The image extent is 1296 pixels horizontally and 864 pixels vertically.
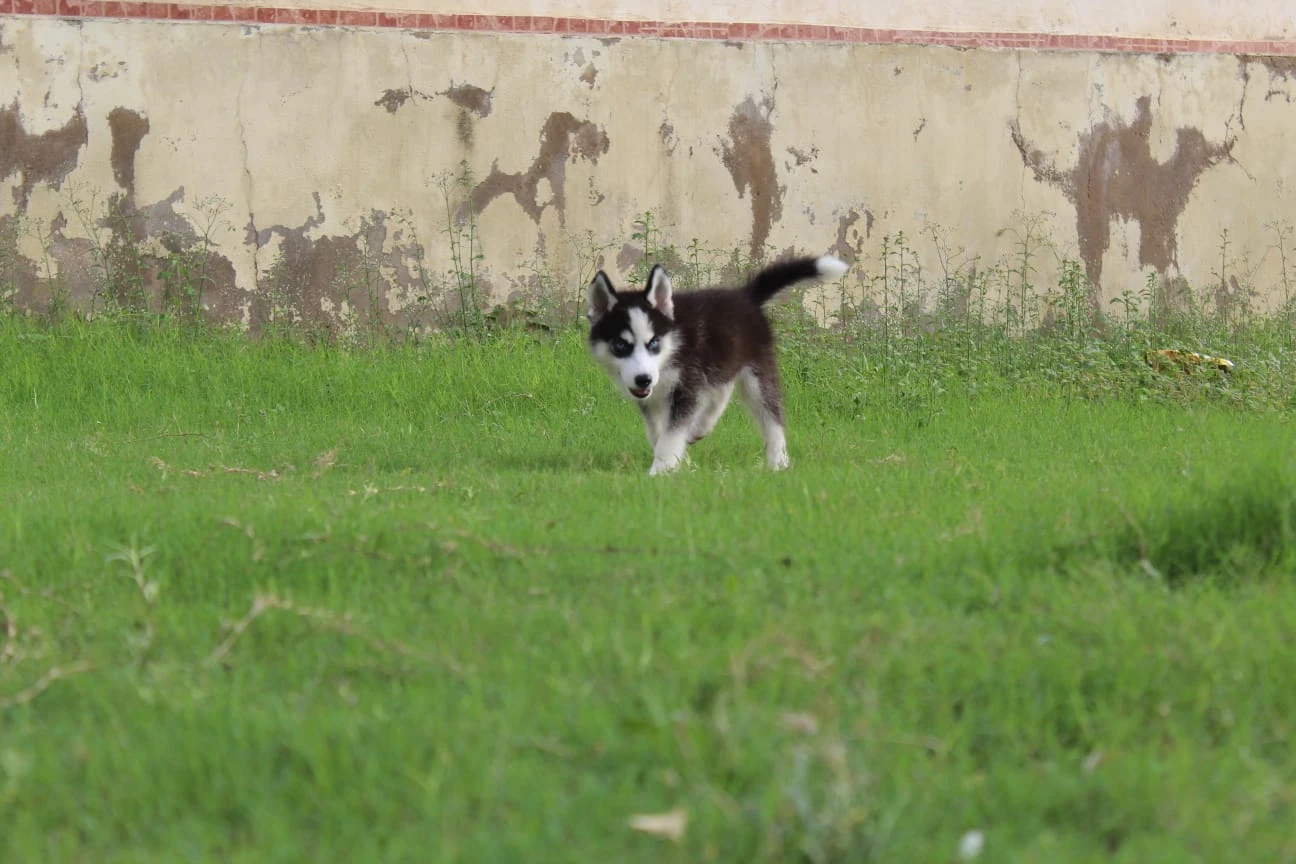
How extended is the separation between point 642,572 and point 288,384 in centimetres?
560

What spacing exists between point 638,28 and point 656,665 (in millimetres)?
8442

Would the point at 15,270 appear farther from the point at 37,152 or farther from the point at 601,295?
the point at 601,295

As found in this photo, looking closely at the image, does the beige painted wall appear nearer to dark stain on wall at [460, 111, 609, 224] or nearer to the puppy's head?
dark stain on wall at [460, 111, 609, 224]

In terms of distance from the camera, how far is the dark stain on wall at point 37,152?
9.85 m

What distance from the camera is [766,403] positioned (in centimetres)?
720

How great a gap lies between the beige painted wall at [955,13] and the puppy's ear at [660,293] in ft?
14.2

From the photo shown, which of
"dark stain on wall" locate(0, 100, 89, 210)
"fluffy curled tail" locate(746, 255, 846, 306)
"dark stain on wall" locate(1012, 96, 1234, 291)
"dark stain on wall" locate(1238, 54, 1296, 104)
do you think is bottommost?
"fluffy curled tail" locate(746, 255, 846, 306)

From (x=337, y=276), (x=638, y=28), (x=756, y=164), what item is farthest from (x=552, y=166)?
(x=337, y=276)

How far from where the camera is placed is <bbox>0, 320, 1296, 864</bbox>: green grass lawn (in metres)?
2.40

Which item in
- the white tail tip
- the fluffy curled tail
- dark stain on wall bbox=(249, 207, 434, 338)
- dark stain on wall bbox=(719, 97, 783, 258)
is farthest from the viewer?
dark stain on wall bbox=(719, 97, 783, 258)

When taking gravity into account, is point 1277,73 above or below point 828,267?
above

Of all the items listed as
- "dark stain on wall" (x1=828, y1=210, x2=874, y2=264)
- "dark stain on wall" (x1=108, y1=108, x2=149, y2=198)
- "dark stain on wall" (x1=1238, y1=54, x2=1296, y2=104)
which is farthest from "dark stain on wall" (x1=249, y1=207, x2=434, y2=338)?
"dark stain on wall" (x1=1238, y1=54, x2=1296, y2=104)

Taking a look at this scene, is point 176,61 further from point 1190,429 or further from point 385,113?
point 1190,429

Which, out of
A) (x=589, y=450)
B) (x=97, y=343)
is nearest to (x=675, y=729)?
(x=589, y=450)
